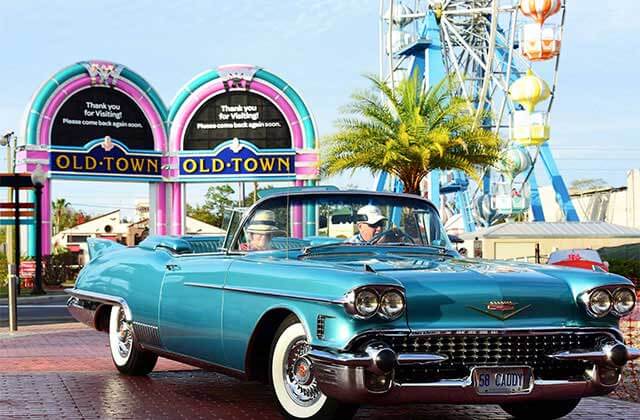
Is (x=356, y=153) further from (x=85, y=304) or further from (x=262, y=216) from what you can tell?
(x=262, y=216)

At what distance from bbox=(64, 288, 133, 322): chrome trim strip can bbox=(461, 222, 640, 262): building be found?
93.6ft

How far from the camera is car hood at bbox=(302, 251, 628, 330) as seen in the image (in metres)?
5.50

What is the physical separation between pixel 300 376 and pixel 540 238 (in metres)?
33.5

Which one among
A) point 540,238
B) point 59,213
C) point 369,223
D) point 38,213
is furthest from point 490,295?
point 59,213

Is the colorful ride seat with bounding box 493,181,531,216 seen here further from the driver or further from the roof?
the driver

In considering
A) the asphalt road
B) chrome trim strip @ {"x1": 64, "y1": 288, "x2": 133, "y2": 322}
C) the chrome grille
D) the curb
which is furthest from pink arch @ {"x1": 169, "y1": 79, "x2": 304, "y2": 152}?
the chrome grille

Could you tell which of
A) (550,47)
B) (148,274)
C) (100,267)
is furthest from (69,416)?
(550,47)

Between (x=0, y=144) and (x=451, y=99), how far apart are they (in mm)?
15394

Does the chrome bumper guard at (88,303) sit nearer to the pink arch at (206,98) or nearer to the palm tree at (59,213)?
the pink arch at (206,98)

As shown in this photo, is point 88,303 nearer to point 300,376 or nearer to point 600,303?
point 300,376

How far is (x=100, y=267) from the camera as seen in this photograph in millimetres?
9102

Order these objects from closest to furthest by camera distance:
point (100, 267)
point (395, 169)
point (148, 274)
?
point (148, 274) → point (100, 267) → point (395, 169)

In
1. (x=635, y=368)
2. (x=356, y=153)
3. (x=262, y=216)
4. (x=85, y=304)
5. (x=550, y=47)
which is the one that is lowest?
(x=635, y=368)

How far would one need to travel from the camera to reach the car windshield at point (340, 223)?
7137 mm
